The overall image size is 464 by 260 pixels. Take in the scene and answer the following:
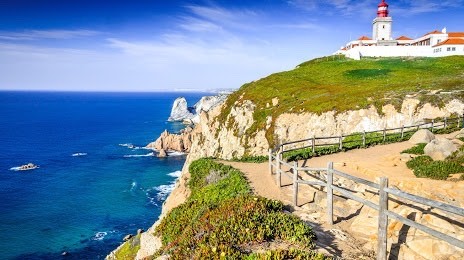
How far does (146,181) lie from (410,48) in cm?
7219

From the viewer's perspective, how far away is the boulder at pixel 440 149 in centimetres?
2106

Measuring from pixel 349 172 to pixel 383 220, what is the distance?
1112 centimetres

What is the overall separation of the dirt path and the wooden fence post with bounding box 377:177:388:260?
0.64 m

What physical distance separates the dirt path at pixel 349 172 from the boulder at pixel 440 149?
1635 mm

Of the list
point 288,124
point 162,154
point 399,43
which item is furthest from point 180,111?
point 288,124

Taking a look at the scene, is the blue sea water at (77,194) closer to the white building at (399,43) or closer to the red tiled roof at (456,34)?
the white building at (399,43)

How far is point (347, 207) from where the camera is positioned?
14.9 m

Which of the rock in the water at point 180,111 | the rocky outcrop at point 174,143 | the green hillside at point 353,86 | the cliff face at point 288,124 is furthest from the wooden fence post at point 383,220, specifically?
the rock in the water at point 180,111

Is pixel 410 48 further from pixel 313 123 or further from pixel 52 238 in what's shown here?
pixel 52 238

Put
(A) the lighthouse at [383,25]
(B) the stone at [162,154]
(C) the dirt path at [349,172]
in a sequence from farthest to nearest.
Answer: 1. (A) the lighthouse at [383,25]
2. (B) the stone at [162,154]
3. (C) the dirt path at [349,172]

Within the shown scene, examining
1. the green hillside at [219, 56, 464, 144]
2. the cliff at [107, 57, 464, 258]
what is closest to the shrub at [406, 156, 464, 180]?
the cliff at [107, 57, 464, 258]

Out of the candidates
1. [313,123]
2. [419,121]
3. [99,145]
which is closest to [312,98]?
[313,123]

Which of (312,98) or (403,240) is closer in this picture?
(403,240)

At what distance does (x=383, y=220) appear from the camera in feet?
32.6
